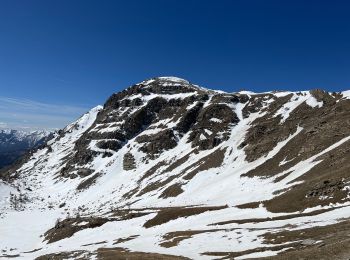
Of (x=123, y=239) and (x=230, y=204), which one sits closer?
(x=123, y=239)

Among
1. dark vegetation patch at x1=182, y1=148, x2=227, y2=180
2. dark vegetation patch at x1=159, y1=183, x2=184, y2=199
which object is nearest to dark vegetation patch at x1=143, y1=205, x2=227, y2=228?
dark vegetation patch at x1=159, y1=183, x2=184, y2=199

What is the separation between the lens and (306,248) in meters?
35.9

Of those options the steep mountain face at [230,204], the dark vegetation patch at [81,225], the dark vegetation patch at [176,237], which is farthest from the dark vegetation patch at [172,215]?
the dark vegetation patch at [176,237]

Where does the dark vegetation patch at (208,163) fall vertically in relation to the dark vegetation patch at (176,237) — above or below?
above

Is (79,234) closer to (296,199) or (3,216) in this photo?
(296,199)

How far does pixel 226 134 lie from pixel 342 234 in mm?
152168

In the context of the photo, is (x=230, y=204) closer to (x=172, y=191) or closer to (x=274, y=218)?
(x=274, y=218)

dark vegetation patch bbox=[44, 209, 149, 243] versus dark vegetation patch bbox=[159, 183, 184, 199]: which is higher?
dark vegetation patch bbox=[159, 183, 184, 199]

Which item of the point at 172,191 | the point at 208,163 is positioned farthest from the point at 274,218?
the point at 208,163

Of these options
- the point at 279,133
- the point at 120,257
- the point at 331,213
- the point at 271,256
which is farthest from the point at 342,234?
the point at 279,133

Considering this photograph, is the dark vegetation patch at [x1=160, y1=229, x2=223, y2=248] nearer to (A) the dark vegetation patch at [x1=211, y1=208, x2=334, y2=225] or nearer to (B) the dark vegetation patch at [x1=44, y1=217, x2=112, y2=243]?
(A) the dark vegetation patch at [x1=211, y1=208, x2=334, y2=225]

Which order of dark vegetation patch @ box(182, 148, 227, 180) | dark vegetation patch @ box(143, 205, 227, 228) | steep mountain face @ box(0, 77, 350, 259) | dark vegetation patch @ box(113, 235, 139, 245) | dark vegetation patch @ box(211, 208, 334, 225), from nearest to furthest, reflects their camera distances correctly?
steep mountain face @ box(0, 77, 350, 259) → dark vegetation patch @ box(211, 208, 334, 225) → dark vegetation patch @ box(113, 235, 139, 245) → dark vegetation patch @ box(143, 205, 227, 228) → dark vegetation patch @ box(182, 148, 227, 180)

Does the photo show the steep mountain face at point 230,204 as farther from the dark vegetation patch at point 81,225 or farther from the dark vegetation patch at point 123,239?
the dark vegetation patch at point 123,239

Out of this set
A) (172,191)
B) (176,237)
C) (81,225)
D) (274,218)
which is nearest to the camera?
(274,218)
